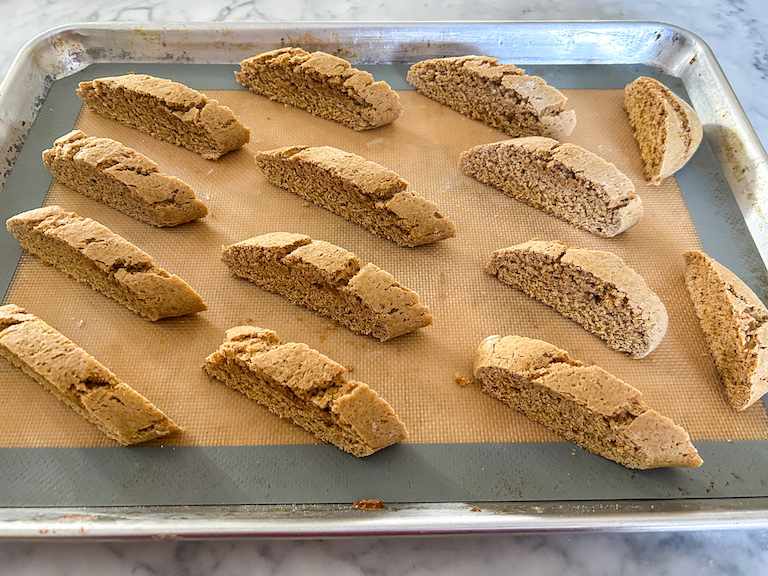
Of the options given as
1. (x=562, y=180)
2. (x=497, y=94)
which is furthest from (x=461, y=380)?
(x=497, y=94)

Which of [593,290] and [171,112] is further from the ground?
[171,112]

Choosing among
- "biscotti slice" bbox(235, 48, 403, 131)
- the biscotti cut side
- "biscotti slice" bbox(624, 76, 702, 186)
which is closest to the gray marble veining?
the biscotti cut side

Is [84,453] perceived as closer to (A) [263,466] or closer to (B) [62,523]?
(B) [62,523]

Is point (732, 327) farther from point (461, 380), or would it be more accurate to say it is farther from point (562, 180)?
point (461, 380)

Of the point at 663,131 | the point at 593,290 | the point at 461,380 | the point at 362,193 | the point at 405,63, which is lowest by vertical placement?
the point at 461,380

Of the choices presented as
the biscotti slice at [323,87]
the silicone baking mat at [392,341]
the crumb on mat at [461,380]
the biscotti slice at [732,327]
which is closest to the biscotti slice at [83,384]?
the silicone baking mat at [392,341]

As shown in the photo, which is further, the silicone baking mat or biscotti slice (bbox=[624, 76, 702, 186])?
biscotti slice (bbox=[624, 76, 702, 186])

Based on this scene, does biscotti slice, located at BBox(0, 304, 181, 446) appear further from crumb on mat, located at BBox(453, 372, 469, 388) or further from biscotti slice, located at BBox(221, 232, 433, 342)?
crumb on mat, located at BBox(453, 372, 469, 388)

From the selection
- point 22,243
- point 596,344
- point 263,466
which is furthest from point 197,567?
point 596,344

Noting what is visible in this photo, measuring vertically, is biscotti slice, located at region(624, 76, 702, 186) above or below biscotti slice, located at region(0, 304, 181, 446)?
above
